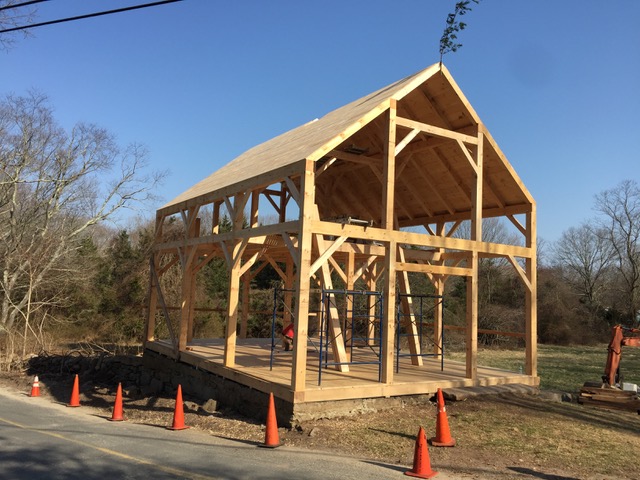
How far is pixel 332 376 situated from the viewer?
10.5m

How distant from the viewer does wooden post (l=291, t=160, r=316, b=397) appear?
8.63 m

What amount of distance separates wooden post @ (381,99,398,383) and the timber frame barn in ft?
0.07

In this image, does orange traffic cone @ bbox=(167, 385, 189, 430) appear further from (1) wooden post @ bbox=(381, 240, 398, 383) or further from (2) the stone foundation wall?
(1) wooden post @ bbox=(381, 240, 398, 383)

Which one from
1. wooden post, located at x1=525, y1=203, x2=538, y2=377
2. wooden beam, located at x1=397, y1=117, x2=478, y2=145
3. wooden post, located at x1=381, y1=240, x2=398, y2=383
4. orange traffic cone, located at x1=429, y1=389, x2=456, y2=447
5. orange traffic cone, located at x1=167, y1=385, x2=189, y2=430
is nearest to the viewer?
orange traffic cone, located at x1=429, y1=389, x2=456, y2=447

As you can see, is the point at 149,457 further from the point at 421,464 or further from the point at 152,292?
the point at 152,292

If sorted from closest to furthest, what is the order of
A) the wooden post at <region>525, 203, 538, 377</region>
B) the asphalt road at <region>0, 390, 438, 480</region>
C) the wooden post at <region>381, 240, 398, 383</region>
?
the asphalt road at <region>0, 390, 438, 480</region> < the wooden post at <region>381, 240, 398, 383</region> < the wooden post at <region>525, 203, 538, 377</region>

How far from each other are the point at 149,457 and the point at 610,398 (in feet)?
31.8

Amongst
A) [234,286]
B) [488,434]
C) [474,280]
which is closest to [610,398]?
[474,280]

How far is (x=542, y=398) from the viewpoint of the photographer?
11.3 meters

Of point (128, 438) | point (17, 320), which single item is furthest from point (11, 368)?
point (128, 438)

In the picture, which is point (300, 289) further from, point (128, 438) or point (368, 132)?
point (368, 132)

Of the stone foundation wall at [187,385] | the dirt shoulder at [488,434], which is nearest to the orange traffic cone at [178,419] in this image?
the dirt shoulder at [488,434]

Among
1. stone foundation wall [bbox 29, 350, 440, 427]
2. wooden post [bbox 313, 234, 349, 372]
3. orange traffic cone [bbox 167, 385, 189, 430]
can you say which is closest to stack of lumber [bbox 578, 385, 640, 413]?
stone foundation wall [bbox 29, 350, 440, 427]

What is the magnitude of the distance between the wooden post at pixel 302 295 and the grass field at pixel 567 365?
843 cm
